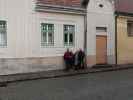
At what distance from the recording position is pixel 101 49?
2661 centimetres

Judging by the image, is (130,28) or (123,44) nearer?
(123,44)

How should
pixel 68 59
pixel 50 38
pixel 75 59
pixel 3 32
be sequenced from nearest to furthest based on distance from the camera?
pixel 3 32
pixel 50 38
pixel 68 59
pixel 75 59

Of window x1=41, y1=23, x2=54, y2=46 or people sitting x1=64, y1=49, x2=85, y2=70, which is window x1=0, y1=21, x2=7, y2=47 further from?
people sitting x1=64, y1=49, x2=85, y2=70

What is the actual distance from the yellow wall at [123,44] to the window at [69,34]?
511 cm

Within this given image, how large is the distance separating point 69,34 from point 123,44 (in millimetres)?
→ 6103

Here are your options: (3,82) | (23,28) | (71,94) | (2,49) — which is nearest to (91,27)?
(23,28)

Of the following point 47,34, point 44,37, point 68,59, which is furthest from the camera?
point 68,59

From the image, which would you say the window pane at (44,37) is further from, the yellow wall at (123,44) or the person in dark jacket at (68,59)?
the yellow wall at (123,44)

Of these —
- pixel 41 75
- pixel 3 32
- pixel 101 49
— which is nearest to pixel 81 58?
pixel 101 49

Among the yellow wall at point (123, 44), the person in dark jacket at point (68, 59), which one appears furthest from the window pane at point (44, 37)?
the yellow wall at point (123, 44)

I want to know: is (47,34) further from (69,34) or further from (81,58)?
(81,58)

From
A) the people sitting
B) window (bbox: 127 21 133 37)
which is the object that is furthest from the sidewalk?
window (bbox: 127 21 133 37)

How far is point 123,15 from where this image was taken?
28.1 m

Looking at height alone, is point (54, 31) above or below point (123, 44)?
above
